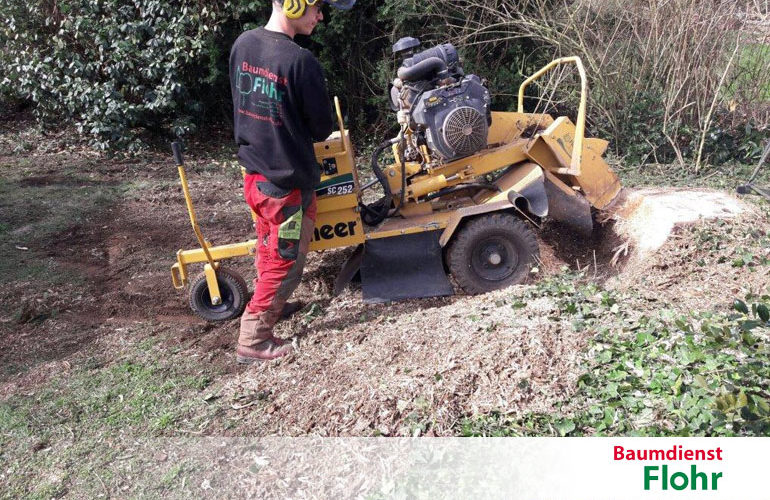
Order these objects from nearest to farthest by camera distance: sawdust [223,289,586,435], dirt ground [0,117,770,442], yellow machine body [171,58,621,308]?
sawdust [223,289,586,435], dirt ground [0,117,770,442], yellow machine body [171,58,621,308]

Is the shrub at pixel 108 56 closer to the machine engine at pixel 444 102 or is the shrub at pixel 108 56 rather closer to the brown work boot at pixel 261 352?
the machine engine at pixel 444 102

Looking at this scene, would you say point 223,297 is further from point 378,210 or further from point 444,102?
point 444,102

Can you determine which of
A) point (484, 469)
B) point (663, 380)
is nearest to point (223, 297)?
point (484, 469)

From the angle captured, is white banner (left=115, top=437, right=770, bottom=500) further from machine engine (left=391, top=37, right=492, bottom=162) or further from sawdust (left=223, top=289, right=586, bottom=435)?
machine engine (left=391, top=37, right=492, bottom=162)

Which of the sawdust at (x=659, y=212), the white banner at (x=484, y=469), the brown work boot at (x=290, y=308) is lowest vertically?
the white banner at (x=484, y=469)

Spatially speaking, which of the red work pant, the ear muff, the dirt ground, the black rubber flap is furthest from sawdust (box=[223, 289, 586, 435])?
the ear muff

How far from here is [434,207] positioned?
570 centimetres

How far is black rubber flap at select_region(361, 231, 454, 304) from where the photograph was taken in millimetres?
5335

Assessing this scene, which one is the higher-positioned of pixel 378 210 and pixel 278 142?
pixel 278 142

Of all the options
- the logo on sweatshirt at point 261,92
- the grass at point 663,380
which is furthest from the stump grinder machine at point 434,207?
the grass at point 663,380

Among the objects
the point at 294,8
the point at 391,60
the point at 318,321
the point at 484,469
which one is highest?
the point at 391,60

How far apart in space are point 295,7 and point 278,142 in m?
0.81

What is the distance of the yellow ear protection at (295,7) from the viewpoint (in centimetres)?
420

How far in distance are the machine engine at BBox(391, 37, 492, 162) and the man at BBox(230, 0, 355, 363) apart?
101 cm
